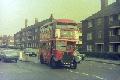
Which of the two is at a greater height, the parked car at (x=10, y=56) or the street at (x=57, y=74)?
the parked car at (x=10, y=56)

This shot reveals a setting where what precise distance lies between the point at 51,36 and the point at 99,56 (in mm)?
24701

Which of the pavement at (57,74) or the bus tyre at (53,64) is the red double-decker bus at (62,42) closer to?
the bus tyre at (53,64)

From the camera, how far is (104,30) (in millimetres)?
72125

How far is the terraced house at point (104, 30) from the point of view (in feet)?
222

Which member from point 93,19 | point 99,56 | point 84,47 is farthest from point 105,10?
point 99,56

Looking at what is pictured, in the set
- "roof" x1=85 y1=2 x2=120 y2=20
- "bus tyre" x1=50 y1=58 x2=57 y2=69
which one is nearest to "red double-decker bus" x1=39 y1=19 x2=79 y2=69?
"bus tyre" x1=50 y1=58 x2=57 y2=69

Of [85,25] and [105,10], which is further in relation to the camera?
[85,25]

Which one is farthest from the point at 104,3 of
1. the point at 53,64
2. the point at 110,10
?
the point at 53,64

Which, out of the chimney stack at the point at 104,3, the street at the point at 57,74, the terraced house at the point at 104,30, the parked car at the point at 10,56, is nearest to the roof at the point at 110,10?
the terraced house at the point at 104,30

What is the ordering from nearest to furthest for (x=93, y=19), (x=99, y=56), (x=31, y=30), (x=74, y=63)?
(x=74, y=63) < (x=99, y=56) < (x=93, y=19) < (x=31, y=30)

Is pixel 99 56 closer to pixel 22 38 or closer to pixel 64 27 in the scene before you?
pixel 64 27

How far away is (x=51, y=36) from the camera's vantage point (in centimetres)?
3192

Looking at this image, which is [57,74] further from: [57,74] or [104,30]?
[104,30]

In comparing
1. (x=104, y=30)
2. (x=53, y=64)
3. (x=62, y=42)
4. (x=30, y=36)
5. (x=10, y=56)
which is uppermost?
(x=104, y=30)
